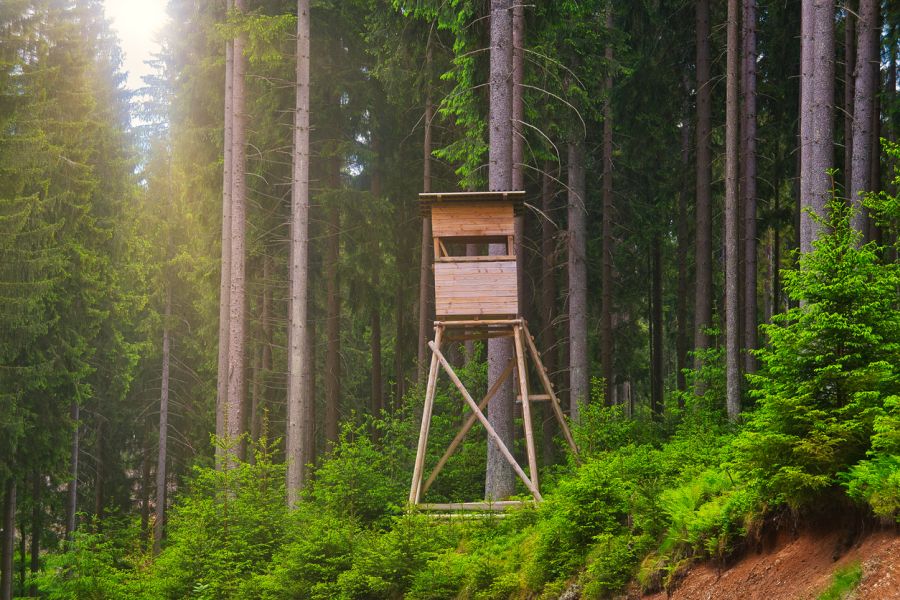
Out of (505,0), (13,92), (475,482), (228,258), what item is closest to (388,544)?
(475,482)

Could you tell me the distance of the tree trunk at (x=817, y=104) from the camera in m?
12.3

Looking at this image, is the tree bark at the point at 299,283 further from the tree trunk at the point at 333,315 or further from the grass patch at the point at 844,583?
the grass patch at the point at 844,583

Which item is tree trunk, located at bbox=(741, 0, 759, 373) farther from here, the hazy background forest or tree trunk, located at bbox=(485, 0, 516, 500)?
tree trunk, located at bbox=(485, 0, 516, 500)

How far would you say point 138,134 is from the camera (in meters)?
36.0

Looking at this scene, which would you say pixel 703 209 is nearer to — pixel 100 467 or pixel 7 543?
pixel 7 543

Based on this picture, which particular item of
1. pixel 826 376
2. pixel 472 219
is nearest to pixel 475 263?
pixel 472 219

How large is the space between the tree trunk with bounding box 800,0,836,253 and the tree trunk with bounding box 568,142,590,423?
7.69 metres

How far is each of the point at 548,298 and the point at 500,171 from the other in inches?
325

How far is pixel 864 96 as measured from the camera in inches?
591

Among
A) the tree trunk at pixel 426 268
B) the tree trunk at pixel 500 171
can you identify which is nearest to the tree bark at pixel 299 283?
the tree trunk at pixel 426 268

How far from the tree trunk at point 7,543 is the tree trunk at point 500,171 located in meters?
13.9

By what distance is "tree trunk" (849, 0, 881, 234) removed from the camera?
48.3ft

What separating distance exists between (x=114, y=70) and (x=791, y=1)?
22.8 metres

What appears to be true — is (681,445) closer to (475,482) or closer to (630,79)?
(475,482)
